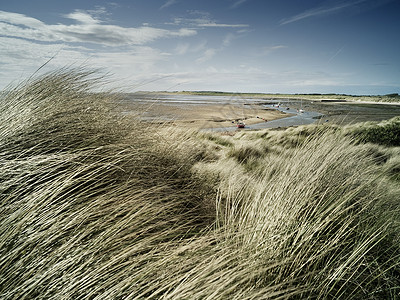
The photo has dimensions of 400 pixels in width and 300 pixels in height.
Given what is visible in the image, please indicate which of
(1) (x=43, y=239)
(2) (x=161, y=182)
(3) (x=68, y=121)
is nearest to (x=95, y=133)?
(3) (x=68, y=121)

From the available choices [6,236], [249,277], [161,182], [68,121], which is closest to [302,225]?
[249,277]

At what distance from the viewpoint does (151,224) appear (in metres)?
1.49

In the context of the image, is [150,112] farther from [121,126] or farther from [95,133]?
[95,133]

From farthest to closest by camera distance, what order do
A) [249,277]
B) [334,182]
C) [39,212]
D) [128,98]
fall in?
1. [128,98]
2. [334,182]
3. [39,212]
4. [249,277]

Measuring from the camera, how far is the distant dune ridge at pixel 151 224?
3.29 feet

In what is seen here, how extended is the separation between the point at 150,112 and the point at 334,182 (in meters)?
2.42

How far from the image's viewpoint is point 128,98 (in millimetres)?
3168

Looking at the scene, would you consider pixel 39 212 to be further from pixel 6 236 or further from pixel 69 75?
pixel 69 75

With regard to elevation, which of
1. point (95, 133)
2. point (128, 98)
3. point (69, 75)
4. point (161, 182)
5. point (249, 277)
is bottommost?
point (249, 277)

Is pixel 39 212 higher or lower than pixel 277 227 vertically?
higher

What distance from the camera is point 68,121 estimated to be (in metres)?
2.00

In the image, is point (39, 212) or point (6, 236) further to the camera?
Result: point (39, 212)

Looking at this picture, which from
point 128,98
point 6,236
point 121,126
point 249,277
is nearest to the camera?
point 249,277

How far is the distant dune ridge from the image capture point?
100 centimetres
